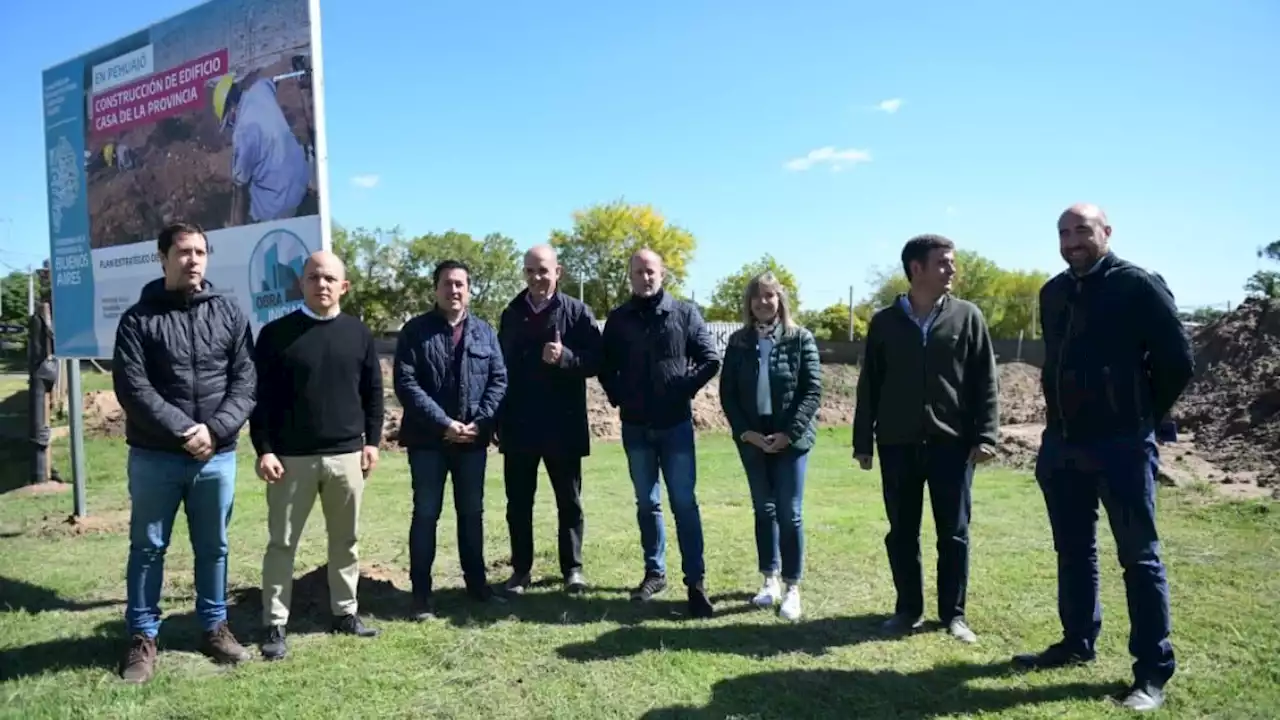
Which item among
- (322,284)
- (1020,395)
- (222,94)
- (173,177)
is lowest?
(1020,395)

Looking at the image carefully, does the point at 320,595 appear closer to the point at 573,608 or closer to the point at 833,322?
the point at 573,608

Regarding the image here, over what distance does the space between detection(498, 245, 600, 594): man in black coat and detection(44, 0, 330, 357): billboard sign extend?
1.32 meters

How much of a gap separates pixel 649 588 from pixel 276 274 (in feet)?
10.2

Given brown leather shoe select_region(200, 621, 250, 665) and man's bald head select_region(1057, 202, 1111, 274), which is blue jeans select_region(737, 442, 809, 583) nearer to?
man's bald head select_region(1057, 202, 1111, 274)

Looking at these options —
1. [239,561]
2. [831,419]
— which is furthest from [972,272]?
[239,561]

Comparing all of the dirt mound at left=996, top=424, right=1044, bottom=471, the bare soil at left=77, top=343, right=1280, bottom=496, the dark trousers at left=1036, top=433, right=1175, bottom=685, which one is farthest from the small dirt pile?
the dark trousers at left=1036, top=433, right=1175, bottom=685

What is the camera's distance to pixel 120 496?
9.25 meters

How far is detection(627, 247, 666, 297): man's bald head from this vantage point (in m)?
4.95

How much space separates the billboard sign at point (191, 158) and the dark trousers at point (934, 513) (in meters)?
3.67

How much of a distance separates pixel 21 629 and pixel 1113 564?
704 centimetres

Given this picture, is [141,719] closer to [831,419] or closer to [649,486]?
[649,486]

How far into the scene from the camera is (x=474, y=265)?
163 feet

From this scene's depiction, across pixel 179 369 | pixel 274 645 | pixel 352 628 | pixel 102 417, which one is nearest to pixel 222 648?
pixel 274 645

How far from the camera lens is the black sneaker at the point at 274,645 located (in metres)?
→ 4.27
